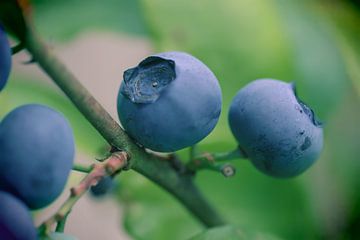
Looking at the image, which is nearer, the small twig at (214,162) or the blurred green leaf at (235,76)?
the small twig at (214,162)

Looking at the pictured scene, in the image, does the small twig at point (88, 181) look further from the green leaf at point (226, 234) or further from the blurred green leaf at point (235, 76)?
the blurred green leaf at point (235, 76)

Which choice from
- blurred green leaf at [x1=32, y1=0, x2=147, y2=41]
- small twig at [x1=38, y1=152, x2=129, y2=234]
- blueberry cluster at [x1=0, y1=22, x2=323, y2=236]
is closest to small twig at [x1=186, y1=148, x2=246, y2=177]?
blueberry cluster at [x1=0, y1=22, x2=323, y2=236]

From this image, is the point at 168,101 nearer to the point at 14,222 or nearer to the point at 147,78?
the point at 147,78

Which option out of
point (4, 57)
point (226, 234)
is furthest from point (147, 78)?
point (226, 234)

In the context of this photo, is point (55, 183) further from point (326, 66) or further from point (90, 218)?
point (90, 218)

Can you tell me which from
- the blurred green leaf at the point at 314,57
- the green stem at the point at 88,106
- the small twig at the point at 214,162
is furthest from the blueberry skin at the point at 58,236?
the blurred green leaf at the point at 314,57

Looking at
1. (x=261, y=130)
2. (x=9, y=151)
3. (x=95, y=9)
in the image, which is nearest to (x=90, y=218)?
(x=95, y=9)
